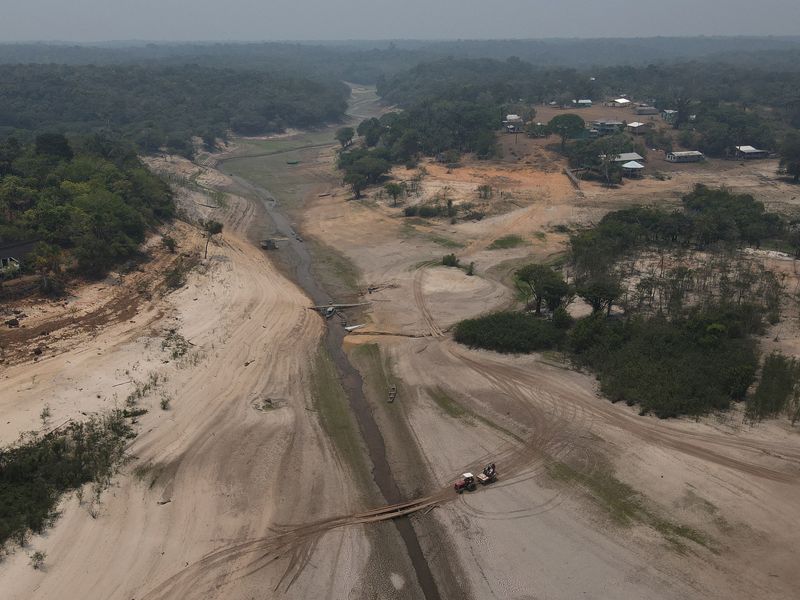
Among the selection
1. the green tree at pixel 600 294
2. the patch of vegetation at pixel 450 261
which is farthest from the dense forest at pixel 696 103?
the green tree at pixel 600 294

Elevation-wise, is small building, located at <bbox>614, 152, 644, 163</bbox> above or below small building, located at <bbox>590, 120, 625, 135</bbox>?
below

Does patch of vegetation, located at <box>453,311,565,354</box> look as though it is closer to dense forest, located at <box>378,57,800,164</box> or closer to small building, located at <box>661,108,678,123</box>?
dense forest, located at <box>378,57,800,164</box>

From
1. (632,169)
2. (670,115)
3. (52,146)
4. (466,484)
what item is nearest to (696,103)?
(670,115)

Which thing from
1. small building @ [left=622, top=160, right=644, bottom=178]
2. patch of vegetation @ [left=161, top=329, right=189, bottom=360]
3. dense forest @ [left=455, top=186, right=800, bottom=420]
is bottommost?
patch of vegetation @ [left=161, top=329, right=189, bottom=360]

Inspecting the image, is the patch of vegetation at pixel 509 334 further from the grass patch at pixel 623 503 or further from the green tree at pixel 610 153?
the green tree at pixel 610 153

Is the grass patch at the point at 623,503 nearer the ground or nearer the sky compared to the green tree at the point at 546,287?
nearer the ground

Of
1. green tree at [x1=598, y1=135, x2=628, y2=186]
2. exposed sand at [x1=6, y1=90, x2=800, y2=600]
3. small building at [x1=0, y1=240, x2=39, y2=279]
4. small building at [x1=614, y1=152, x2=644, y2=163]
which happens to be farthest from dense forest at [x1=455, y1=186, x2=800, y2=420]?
small building at [x1=0, y1=240, x2=39, y2=279]

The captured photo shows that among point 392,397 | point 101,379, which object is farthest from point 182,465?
point 392,397

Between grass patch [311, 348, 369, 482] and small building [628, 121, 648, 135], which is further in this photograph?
small building [628, 121, 648, 135]
